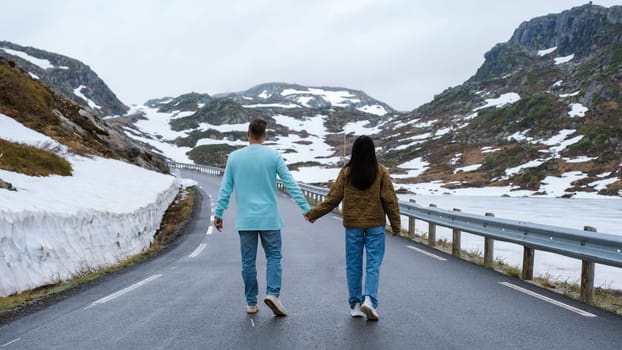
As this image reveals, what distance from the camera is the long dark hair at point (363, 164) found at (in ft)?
16.8

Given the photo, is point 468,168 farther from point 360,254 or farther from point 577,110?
point 360,254

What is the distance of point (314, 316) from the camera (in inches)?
209

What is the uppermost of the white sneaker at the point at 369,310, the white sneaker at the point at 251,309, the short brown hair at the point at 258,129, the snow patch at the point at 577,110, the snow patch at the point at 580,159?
the snow patch at the point at 577,110

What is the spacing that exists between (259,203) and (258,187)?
Answer: 17 centimetres

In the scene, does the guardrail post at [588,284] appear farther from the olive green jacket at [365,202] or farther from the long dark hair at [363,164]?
the long dark hair at [363,164]

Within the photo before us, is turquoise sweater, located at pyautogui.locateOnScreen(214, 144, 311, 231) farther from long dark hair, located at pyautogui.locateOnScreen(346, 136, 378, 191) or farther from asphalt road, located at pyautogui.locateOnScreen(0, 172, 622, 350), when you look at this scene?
asphalt road, located at pyautogui.locateOnScreen(0, 172, 622, 350)

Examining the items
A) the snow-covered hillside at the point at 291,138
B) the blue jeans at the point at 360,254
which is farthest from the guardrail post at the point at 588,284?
the snow-covered hillside at the point at 291,138

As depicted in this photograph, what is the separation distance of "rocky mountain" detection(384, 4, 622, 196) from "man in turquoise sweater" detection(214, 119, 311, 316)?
125 feet

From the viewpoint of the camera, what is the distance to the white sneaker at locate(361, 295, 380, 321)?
5.04m

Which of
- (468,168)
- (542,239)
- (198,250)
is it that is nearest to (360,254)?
(542,239)

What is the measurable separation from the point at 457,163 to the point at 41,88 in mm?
51710

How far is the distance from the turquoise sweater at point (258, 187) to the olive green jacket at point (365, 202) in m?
0.39

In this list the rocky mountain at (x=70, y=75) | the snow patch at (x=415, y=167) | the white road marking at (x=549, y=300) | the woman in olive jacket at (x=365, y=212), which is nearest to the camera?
the woman in olive jacket at (x=365, y=212)

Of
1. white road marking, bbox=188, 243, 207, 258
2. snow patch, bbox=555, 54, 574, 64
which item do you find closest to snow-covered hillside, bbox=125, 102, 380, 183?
white road marking, bbox=188, 243, 207, 258
